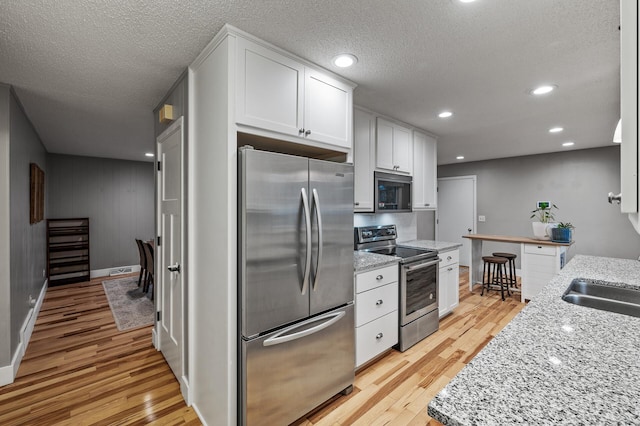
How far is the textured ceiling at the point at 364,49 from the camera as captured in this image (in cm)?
152

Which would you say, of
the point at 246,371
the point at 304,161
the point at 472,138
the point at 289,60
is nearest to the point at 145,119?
the point at 289,60

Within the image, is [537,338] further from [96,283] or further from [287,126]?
[96,283]

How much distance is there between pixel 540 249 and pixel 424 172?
6.74 ft

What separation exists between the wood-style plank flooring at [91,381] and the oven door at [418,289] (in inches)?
76.4

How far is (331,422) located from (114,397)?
166 centimetres

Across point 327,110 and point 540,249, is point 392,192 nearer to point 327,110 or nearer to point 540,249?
point 327,110

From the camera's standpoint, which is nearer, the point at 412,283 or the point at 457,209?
the point at 412,283

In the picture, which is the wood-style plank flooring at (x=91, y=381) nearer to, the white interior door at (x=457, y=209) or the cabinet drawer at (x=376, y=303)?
the cabinet drawer at (x=376, y=303)

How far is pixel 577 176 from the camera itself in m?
5.32

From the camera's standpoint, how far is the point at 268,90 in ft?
5.95

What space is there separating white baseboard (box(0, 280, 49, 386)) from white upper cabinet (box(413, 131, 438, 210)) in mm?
4237

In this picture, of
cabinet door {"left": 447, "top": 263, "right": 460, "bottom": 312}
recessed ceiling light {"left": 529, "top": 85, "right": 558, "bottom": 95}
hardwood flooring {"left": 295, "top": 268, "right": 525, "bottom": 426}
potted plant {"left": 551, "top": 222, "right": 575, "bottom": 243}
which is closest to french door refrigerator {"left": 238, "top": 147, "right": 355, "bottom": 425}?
hardwood flooring {"left": 295, "top": 268, "right": 525, "bottom": 426}

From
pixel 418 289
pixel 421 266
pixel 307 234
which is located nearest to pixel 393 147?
pixel 421 266

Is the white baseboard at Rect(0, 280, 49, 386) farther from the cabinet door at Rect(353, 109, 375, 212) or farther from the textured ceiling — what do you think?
the cabinet door at Rect(353, 109, 375, 212)
